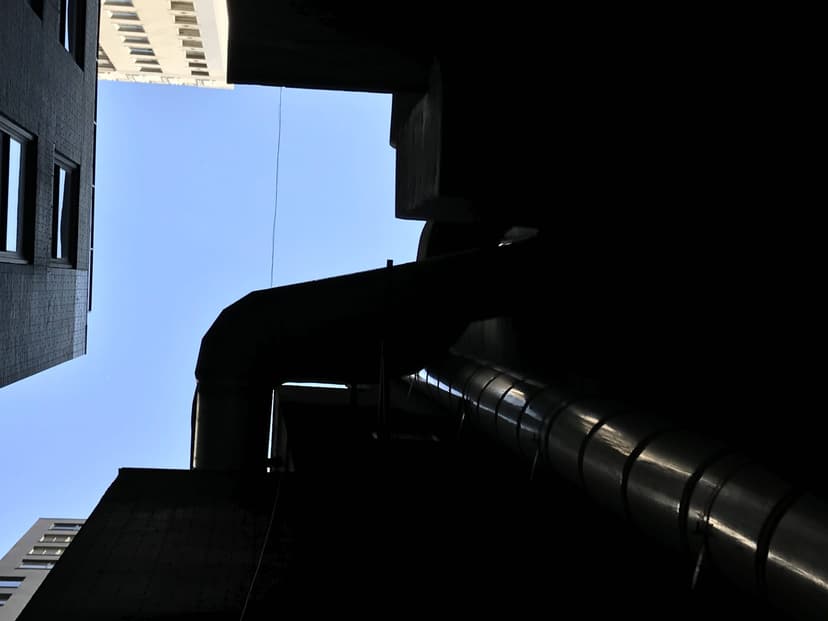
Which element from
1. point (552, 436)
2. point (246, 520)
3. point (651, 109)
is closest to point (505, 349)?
point (552, 436)

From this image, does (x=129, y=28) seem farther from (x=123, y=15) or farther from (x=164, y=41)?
(x=164, y=41)

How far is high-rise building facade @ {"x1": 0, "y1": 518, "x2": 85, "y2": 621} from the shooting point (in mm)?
42906

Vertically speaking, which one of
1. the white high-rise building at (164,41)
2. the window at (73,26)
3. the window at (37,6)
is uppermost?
the white high-rise building at (164,41)

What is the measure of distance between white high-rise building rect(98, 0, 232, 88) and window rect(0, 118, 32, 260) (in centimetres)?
2350

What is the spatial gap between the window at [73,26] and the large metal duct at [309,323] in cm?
836

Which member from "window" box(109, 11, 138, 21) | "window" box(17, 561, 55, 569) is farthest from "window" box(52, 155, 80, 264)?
"window" box(17, 561, 55, 569)

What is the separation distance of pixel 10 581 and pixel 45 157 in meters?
45.8

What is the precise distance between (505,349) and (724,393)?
4026mm

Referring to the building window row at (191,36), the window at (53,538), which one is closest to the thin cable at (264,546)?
the building window row at (191,36)

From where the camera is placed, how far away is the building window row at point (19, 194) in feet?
35.2

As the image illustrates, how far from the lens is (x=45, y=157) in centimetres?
1252

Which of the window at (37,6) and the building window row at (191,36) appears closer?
the window at (37,6)

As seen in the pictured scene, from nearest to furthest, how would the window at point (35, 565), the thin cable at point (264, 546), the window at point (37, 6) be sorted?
1. the thin cable at point (264, 546)
2. the window at point (37, 6)
3. the window at point (35, 565)

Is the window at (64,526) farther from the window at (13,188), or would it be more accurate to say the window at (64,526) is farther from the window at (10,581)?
the window at (13,188)
